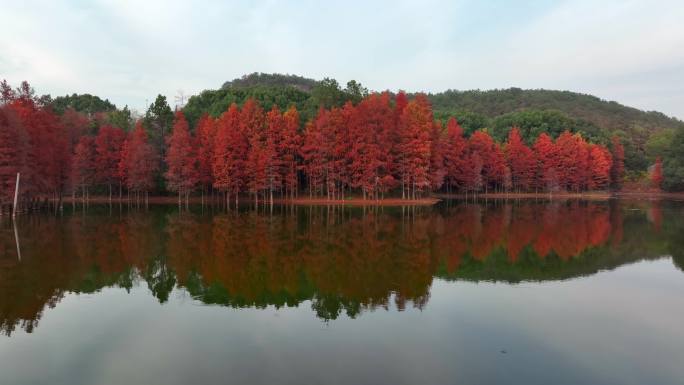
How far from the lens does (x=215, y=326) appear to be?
38.1ft

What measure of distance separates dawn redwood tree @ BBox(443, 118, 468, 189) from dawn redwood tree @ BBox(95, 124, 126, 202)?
4868 centimetres

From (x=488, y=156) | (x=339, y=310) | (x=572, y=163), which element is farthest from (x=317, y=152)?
(x=572, y=163)

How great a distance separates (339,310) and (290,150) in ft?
157

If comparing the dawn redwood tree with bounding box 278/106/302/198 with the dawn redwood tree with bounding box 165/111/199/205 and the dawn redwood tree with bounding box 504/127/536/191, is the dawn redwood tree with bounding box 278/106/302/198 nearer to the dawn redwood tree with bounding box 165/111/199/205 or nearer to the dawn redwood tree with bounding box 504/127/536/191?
the dawn redwood tree with bounding box 165/111/199/205

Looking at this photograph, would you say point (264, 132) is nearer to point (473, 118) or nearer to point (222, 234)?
point (222, 234)

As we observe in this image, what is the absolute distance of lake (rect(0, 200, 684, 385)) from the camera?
9023 mm

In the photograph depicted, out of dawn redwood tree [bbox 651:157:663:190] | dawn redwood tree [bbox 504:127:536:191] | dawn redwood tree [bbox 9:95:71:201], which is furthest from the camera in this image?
dawn redwood tree [bbox 651:157:663:190]

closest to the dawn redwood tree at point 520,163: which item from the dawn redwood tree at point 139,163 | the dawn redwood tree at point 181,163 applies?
the dawn redwood tree at point 181,163

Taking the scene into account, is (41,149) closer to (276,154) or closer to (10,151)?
(10,151)

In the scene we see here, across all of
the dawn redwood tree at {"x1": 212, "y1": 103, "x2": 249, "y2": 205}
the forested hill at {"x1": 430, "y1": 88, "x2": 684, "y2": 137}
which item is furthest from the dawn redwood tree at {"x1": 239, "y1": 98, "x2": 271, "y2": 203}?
the forested hill at {"x1": 430, "y1": 88, "x2": 684, "y2": 137}

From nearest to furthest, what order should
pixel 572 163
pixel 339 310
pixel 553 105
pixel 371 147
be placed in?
pixel 339 310
pixel 371 147
pixel 572 163
pixel 553 105

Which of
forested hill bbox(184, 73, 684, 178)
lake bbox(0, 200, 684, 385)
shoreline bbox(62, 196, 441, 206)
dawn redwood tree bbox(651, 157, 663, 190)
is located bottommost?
lake bbox(0, 200, 684, 385)

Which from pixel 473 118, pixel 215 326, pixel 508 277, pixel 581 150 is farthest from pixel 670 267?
pixel 473 118

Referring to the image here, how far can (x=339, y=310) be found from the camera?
12.8 metres
